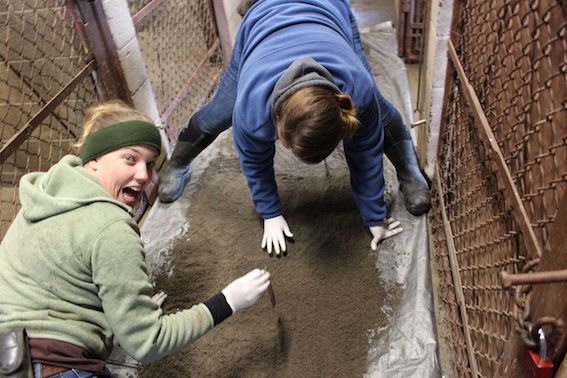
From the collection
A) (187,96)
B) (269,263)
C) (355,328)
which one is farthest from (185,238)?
(187,96)

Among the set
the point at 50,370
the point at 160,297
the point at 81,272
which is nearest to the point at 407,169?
the point at 160,297

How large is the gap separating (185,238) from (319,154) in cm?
96

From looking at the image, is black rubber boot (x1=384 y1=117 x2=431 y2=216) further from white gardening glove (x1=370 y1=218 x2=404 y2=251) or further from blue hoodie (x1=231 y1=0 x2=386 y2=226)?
blue hoodie (x1=231 y1=0 x2=386 y2=226)

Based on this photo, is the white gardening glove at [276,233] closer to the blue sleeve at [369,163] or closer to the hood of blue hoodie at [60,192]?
the blue sleeve at [369,163]

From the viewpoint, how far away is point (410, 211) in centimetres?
184

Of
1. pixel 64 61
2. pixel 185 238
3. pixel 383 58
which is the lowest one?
pixel 185 238

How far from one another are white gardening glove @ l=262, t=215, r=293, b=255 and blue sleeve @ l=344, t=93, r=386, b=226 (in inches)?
12.9

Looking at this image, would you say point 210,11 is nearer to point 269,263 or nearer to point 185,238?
point 185,238

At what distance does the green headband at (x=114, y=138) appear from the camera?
108cm

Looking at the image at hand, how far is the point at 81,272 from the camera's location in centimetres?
99

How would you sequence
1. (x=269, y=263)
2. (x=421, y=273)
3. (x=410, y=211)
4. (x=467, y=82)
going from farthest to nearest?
1. (x=410, y=211)
2. (x=269, y=263)
3. (x=421, y=273)
4. (x=467, y=82)

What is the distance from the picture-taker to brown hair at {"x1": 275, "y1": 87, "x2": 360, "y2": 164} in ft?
3.51

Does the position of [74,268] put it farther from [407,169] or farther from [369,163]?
[407,169]

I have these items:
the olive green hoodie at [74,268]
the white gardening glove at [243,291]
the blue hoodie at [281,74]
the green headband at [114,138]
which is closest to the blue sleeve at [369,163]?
the blue hoodie at [281,74]
